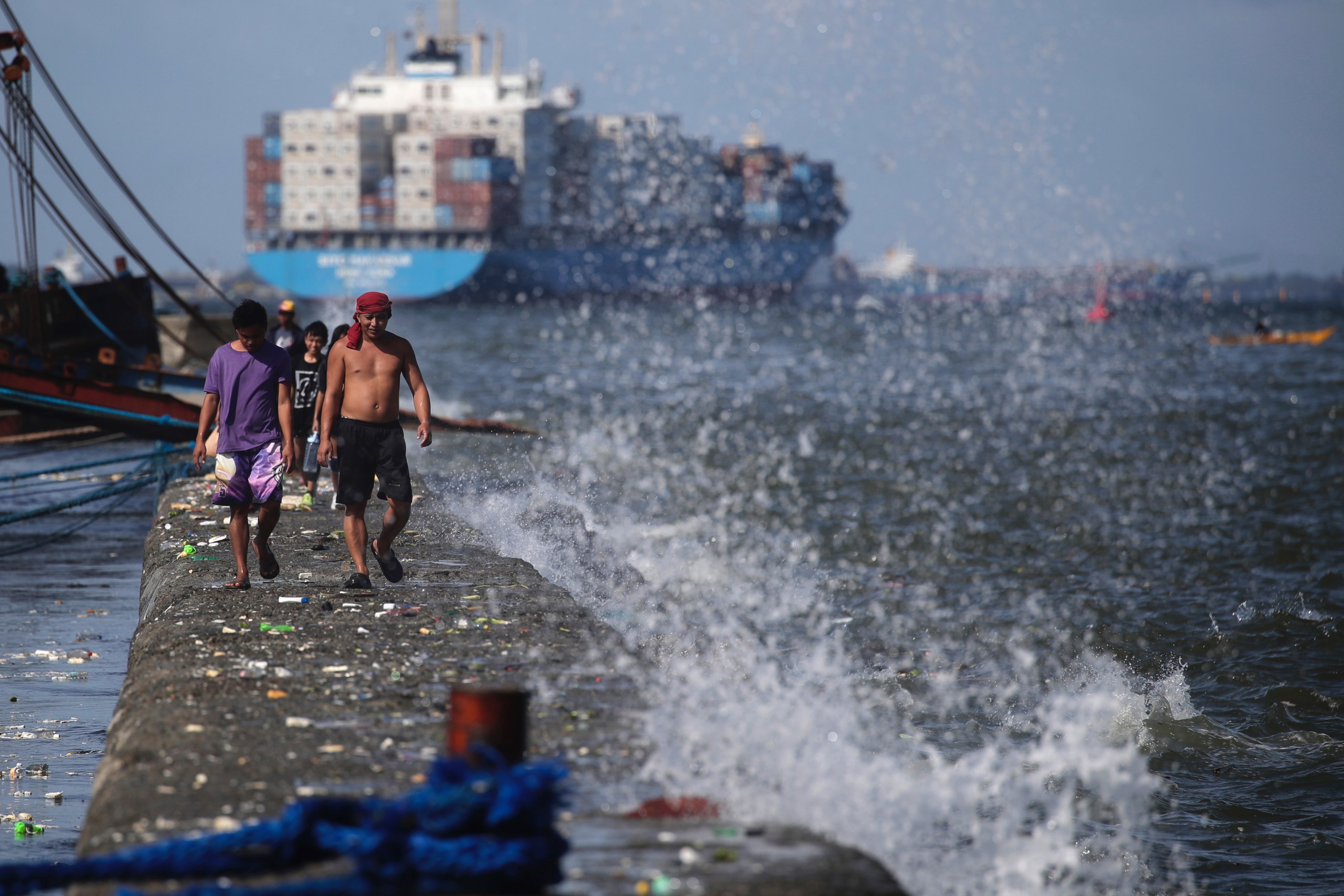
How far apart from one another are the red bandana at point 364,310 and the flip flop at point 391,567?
1.03m

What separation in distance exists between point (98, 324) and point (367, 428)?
34.1 feet

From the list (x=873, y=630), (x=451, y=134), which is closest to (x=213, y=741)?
(x=873, y=630)

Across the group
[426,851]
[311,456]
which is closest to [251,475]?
[426,851]

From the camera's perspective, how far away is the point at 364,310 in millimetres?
6477

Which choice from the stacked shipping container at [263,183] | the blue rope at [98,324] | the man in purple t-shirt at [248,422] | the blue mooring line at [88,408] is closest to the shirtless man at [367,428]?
the man in purple t-shirt at [248,422]

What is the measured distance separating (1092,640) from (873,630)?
5.24ft

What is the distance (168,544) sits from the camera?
782 cm

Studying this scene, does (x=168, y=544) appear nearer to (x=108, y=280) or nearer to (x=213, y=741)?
(x=213, y=741)

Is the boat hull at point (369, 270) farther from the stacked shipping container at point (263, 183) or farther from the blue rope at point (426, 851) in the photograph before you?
the blue rope at point (426, 851)

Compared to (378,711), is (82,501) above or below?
below

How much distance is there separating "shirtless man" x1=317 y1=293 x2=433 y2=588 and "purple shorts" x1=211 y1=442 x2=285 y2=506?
23 centimetres

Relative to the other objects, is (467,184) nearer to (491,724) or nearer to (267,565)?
(267,565)

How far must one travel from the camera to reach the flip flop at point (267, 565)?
664 centimetres

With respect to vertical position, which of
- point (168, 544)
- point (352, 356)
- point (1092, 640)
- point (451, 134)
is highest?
point (451, 134)
